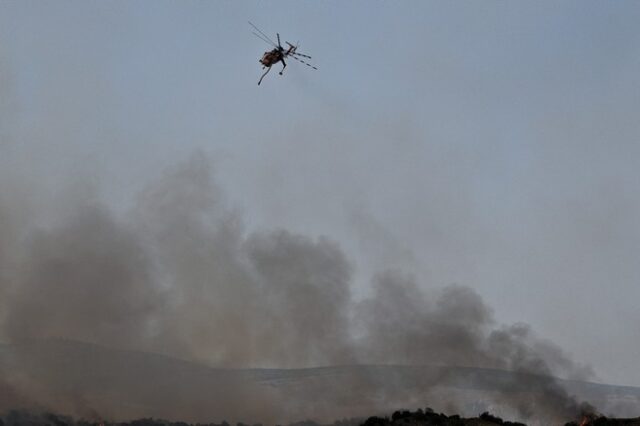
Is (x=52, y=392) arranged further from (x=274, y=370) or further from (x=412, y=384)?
(x=412, y=384)

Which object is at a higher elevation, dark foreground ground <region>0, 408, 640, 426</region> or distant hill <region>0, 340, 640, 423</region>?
distant hill <region>0, 340, 640, 423</region>

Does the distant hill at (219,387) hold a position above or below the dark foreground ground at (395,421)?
above

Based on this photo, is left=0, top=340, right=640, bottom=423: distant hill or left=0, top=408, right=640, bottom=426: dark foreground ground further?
left=0, top=340, right=640, bottom=423: distant hill

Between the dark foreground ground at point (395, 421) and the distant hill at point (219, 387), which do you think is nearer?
the dark foreground ground at point (395, 421)

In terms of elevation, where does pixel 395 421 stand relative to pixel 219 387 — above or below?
below

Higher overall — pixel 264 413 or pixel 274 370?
pixel 274 370

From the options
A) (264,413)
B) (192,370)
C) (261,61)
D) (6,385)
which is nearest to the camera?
(261,61)

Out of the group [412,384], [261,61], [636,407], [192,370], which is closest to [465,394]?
[412,384]

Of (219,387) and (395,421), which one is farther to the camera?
(219,387)
